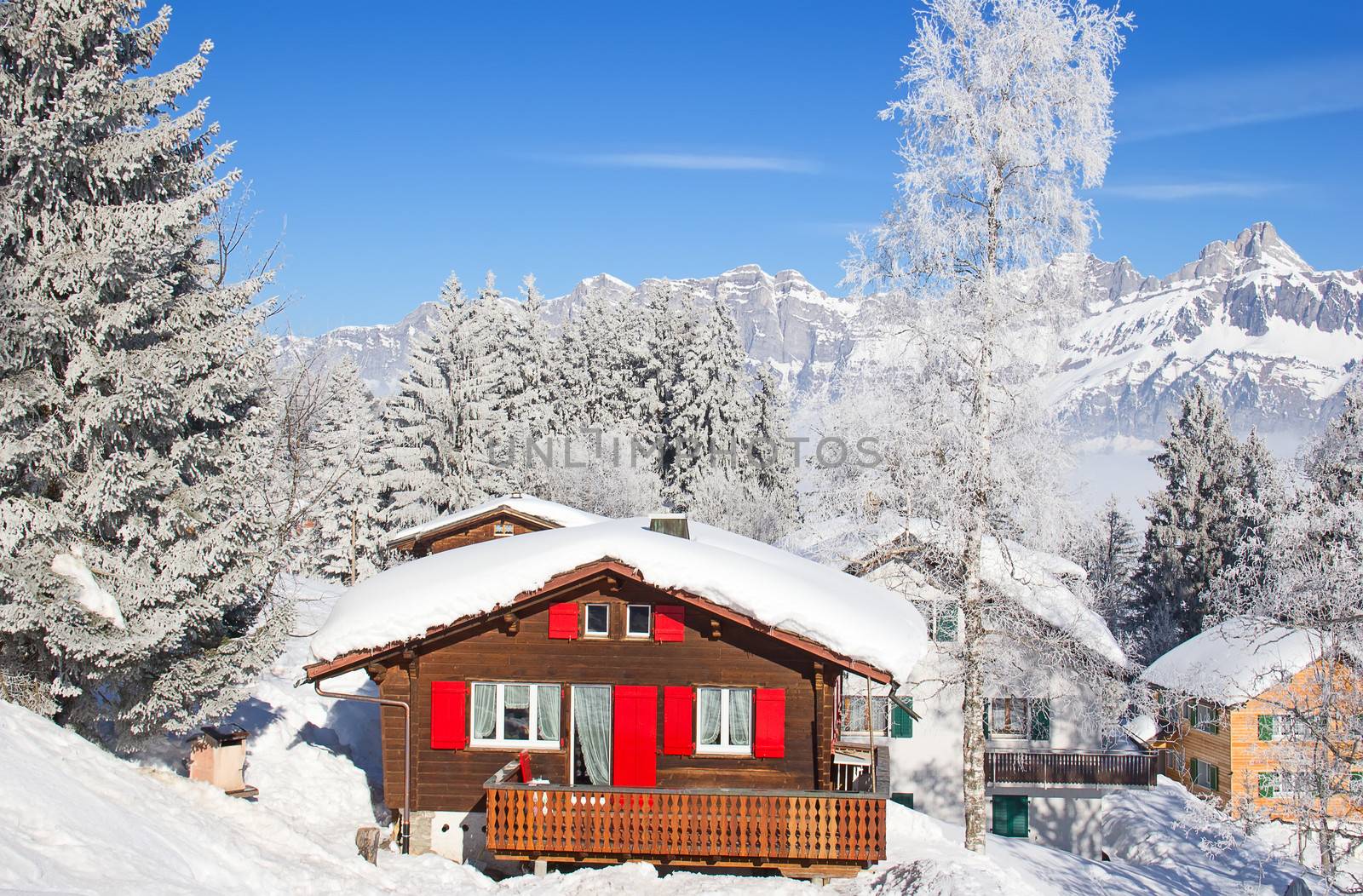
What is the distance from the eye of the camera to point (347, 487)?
49.7 metres

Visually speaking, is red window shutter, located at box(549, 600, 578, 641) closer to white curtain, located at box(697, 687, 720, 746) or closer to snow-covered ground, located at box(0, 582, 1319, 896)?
white curtain, located at box(697, 687, 720, 746)

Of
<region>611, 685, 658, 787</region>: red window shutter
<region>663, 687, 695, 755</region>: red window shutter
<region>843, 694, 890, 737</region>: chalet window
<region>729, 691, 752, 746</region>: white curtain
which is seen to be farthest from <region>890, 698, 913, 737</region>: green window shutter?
<region>611, 685, 658, 787</region>: red window shutter

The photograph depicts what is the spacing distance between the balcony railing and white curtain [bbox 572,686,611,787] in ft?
4.68

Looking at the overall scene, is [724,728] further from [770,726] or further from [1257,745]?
[1257,745]

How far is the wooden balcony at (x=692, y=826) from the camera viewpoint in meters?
15.7

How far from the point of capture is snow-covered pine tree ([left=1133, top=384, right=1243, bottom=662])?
150ft

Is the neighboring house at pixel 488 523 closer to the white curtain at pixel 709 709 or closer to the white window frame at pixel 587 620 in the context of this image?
the white window frame at pixel 587 620

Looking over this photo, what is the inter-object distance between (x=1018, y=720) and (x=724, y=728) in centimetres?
1579

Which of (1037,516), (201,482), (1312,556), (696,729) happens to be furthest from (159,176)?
(1312,556)

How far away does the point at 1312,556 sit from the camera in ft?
100

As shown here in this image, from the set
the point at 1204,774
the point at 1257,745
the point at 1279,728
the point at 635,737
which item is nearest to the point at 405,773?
the point at 635,737

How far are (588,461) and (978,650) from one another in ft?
109

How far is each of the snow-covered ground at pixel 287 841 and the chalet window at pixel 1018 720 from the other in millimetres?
4709

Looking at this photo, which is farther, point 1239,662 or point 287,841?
point 1239,662
